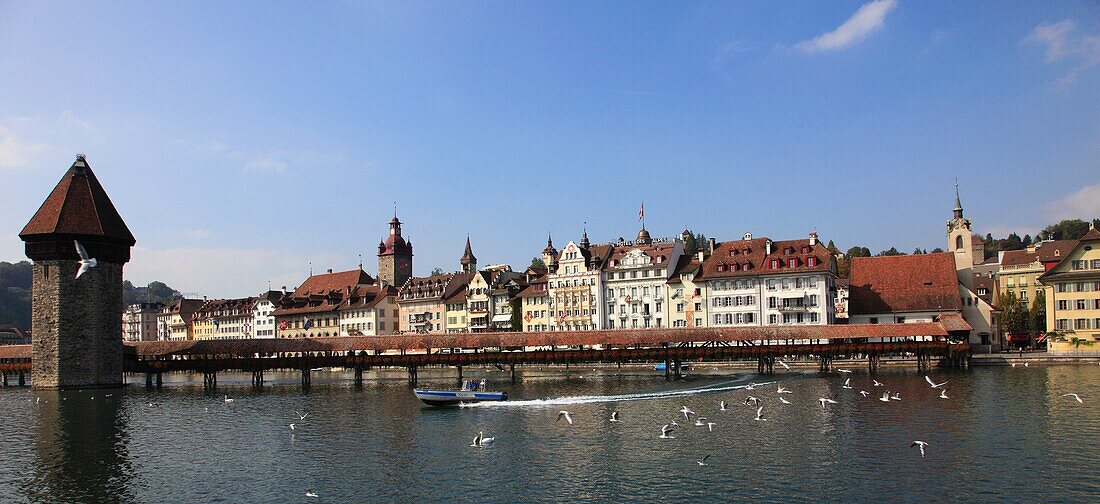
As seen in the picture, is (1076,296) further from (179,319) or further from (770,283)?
(179,319)

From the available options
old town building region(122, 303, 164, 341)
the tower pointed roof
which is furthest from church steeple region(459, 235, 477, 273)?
old town building region(122, 303, 164, 341)

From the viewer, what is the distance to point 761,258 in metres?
95.4

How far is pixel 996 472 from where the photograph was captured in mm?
29516

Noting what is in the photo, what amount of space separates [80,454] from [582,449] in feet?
A: 73.6

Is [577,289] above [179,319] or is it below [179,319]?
above

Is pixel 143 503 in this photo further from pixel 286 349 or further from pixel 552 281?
pixel 552 281

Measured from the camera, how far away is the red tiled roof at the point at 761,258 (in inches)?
3617

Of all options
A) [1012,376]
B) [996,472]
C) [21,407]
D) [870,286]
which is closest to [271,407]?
[21,407]

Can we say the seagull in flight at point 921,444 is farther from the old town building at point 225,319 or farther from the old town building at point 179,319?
the old town building at point 179,319

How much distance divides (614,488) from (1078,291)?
244ft

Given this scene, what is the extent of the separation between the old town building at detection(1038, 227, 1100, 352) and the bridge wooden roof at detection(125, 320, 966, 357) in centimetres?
1519

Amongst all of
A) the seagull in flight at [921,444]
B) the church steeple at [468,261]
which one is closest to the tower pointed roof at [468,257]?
the church steeple at [468,261]

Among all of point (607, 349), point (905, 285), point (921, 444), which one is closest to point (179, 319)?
point (607, 349)

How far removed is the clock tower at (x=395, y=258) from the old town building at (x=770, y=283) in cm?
6251
